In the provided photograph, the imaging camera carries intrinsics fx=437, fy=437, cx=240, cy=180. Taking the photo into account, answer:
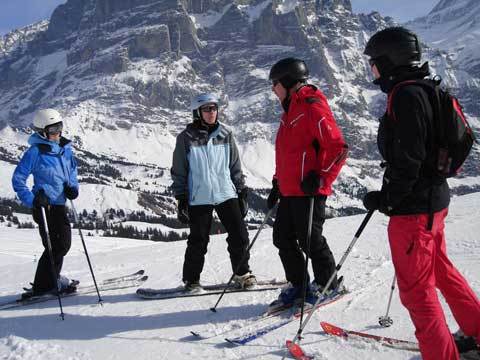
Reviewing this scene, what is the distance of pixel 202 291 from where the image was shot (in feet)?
18.9

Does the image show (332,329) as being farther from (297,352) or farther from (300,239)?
(300,239)

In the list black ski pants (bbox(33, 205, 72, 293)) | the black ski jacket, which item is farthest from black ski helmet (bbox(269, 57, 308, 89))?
black ski pants (bbox(33, 205, 72, 293))

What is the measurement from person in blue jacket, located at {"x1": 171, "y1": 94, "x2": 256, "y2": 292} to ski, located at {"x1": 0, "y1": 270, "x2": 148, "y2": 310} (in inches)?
52.6

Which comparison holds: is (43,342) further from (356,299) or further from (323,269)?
(356,299)

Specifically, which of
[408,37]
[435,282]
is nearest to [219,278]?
[435,282]

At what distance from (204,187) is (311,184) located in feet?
5.78

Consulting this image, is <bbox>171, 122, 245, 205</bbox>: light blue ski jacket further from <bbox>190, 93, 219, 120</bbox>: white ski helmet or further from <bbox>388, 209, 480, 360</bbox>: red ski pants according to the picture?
<bbox>388, 209, 480, 360</bbox>: red ski pants

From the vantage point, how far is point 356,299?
4.92 metres

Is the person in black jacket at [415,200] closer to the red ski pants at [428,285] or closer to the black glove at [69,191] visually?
the red ski pants at [428,285]

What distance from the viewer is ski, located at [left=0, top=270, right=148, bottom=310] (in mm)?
6021

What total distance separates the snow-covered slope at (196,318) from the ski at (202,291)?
5.7 inches

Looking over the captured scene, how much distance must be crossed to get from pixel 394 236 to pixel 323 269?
1.57 metres

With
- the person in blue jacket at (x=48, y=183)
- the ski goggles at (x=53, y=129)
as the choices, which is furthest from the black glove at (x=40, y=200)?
the ski goggles at (x=53, y=129)

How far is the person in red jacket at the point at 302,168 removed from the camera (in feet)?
14.1
